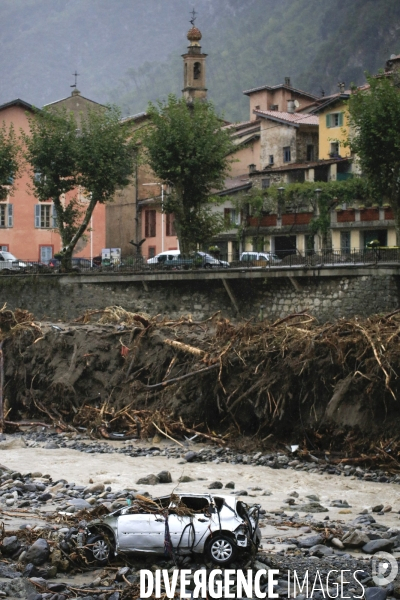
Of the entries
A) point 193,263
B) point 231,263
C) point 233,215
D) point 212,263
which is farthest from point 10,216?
point 231,263

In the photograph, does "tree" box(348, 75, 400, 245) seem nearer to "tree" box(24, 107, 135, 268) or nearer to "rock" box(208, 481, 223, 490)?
"tree" box(24, 107, 135, 268)

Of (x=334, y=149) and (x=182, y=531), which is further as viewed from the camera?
(x=334, y=149)

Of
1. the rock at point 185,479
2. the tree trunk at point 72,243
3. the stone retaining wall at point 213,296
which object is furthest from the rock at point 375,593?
the tree trunk at point 72,243

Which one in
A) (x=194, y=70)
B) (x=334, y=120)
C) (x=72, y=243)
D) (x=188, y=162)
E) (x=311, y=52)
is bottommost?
(x=72, y=243)

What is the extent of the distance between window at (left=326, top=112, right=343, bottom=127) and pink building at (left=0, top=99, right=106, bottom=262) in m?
17.0

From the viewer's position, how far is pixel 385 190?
4253cm

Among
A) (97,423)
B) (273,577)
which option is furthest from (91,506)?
(97,423)

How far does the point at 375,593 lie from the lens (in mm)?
12664

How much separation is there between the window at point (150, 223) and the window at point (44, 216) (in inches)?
280

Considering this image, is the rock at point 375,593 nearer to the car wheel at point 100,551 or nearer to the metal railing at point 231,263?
the car wheel at point 100,551

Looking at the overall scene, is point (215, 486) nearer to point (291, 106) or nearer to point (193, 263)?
point (193, 263)

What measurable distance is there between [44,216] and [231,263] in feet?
91.6

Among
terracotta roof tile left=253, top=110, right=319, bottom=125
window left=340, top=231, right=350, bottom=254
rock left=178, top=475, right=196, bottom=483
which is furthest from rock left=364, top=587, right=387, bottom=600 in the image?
terracotta roof tile left=253, top=110, right=319, bottom=125

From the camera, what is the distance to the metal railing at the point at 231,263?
38.8 m
